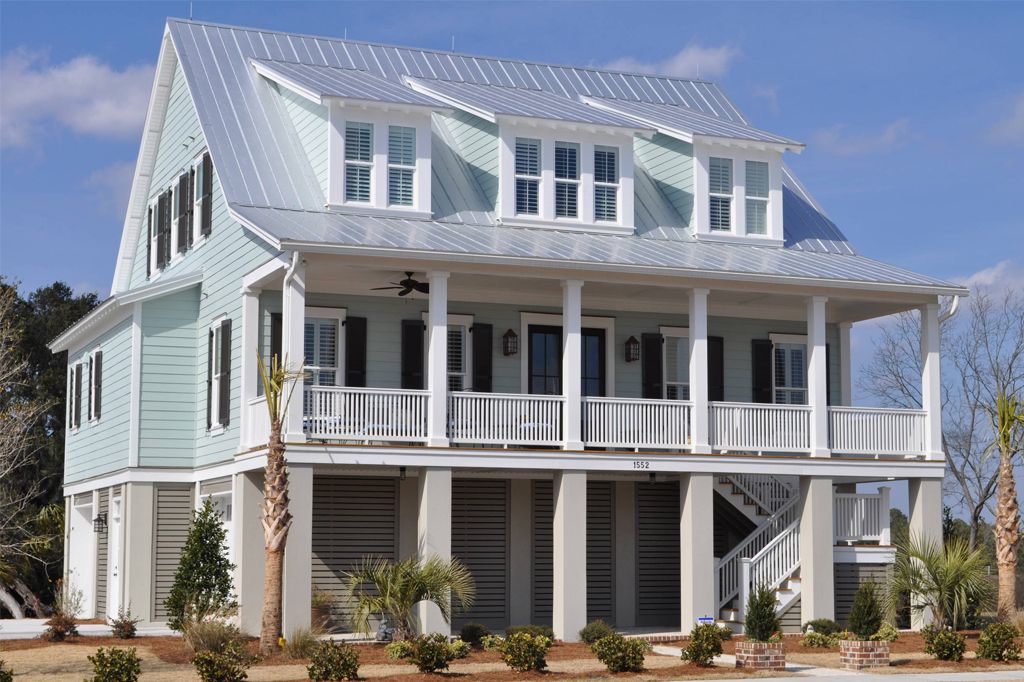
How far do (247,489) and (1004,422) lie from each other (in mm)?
14120

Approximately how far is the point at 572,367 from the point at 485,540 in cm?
492

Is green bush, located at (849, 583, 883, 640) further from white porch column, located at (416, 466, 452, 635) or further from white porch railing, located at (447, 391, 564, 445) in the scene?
white porch column, located at (416, 466, 452, 635)

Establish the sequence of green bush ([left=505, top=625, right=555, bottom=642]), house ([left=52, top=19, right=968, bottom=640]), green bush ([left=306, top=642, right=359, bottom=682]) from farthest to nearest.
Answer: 1. house ([left=52, top=19, right=968, bottom=640])
2. green bush ([left=505, top=625, right=555, bottom=642])
3. green bush ([left=306, top=642, right=359, bottom=682])

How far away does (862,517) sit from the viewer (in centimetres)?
2881

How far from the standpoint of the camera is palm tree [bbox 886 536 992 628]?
26.0m

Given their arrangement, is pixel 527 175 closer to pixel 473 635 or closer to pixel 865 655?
pixel 473 635

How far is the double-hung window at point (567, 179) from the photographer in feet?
95.7

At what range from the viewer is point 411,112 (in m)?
28.0

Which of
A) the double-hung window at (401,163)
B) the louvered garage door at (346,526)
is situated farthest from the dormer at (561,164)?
the louvered garage door at (346,526)

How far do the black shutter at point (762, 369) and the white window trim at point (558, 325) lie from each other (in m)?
3.32

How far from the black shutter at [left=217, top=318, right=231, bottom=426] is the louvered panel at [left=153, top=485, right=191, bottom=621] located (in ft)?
8.36

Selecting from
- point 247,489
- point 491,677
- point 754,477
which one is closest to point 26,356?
point 247,489

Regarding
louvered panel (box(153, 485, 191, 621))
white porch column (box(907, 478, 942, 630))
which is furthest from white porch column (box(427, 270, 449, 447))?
white porch column (box(907, 478, 942, 630))

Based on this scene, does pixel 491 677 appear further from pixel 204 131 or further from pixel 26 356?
pixel 26 356
